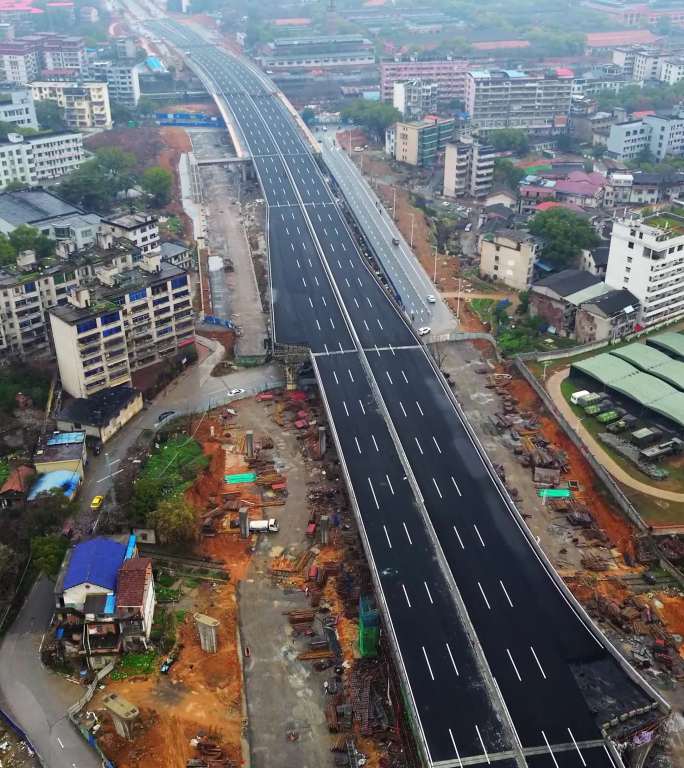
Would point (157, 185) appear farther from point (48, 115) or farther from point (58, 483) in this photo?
point (58, 483)

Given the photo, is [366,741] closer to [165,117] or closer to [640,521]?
[640,521]

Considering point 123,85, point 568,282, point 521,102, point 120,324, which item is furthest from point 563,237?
point 123,85

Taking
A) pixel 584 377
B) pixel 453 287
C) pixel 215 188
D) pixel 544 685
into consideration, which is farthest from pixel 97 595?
pixel 215 188

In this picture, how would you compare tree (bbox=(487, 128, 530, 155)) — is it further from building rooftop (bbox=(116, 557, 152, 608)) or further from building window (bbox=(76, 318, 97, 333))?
building rooftop (bbox=(116, 557, 152, 608))

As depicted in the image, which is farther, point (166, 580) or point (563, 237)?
point (563, 237)

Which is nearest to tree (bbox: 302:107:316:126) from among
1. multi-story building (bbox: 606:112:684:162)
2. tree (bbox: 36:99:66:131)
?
tree (bbox: 36:99:66:131)

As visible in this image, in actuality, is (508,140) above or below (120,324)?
above

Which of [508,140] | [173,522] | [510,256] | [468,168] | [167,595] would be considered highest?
[508,140]
